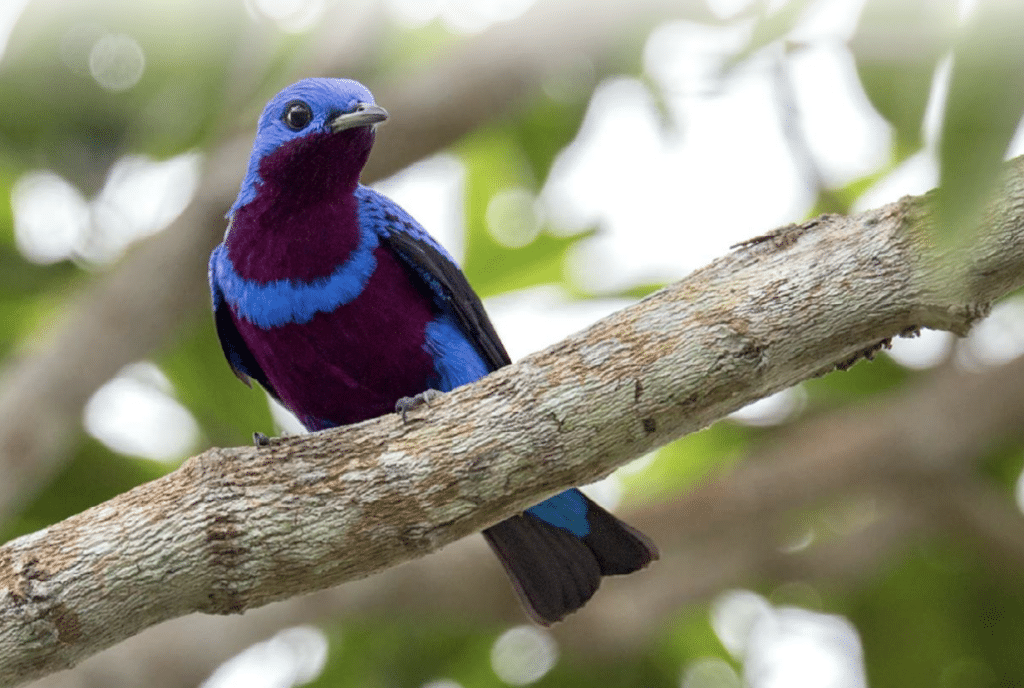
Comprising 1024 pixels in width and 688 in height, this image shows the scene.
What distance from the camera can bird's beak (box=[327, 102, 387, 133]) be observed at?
12.8 ft

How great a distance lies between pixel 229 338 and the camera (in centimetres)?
445

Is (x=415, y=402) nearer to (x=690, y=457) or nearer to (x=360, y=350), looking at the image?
(x=360, y=350)

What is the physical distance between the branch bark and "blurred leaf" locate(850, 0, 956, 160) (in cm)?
39

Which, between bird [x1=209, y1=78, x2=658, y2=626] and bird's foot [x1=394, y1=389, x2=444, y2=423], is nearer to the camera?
bird's foot [x1=394, y1=389, x2=444, y2=423]

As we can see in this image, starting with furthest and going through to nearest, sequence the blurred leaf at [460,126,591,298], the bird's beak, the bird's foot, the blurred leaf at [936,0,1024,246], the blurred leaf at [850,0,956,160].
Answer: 1. the blurred leaf at [460,126,591,298]
2. the bird's beak
3. the bird's foot
4. the blurred leaf at [850,0,956,160]
5. the blurred leaf at [936,0,1024,246]

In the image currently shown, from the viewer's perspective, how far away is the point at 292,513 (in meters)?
2.96

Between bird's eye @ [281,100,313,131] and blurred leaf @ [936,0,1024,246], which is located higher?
bird's eye @ [281,100,313,131]

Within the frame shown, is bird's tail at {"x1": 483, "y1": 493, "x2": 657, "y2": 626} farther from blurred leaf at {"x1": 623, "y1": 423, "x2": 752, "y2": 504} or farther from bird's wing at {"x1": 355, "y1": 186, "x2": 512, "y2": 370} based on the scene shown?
blurred leaf at {"x1": 623, "y1": 423, "x2": 752, "y2": 504}

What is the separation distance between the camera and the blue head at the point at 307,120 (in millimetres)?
4047

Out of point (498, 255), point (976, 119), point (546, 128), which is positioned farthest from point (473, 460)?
point (546, 128)

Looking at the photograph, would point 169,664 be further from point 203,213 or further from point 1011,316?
point 1011,316

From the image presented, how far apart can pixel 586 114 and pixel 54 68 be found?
272 centimetres

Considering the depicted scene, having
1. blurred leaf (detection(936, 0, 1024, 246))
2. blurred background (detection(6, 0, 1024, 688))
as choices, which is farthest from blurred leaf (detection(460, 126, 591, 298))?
blurred leaf (detection(936, 0, 1024, 246))

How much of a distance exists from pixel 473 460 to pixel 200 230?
2.46 m
